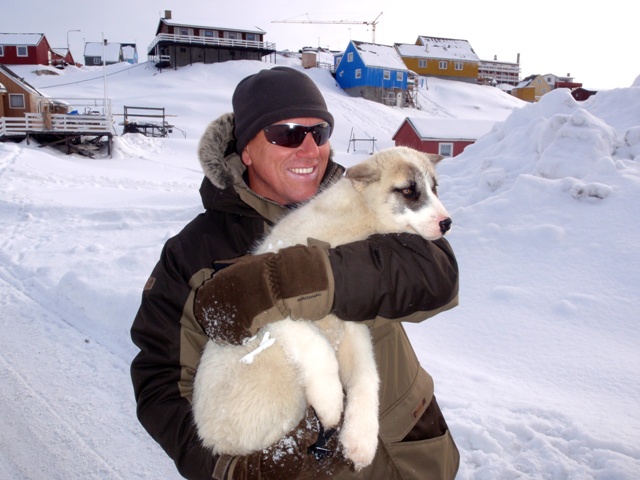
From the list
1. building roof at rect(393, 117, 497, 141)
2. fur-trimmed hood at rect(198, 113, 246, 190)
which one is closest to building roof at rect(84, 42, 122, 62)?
building roof at rect(393, 117, 497, 141)

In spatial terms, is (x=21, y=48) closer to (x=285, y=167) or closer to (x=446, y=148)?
(x=446, y=148)

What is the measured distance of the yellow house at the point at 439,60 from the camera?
66.0 m

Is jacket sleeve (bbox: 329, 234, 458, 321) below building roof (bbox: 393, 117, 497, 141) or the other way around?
the other way around

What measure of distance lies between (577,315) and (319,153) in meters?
4.11

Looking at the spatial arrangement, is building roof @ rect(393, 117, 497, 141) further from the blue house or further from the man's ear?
the man's ear

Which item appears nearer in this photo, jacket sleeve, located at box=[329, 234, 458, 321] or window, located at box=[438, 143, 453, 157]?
jacket sleeve, located at box=[329, 234, 458, 321]

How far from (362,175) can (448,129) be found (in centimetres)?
2720

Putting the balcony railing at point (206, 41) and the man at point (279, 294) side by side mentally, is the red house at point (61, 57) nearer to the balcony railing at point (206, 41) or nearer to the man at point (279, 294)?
the balcony railing at point (206, 41)

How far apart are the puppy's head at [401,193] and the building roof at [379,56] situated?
5398 centimetres

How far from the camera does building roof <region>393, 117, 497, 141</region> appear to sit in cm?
2763

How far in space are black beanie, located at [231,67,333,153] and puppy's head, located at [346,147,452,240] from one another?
424mm

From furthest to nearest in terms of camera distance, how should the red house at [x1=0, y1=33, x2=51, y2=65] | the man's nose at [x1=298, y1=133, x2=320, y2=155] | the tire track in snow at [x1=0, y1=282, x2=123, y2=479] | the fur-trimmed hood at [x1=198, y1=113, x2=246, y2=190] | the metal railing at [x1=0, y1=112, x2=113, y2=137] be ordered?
the red house at [x1=0, y1=33, x2=51, y2=65], the metal railing at [x1=0, y1=112, x2=113, y2=137], the tire track in snow at [x1=0, y1=282, x2=123, y2=479], the man's nose at [x1=298, y1=133, x2=320, y2=155], the fur-trimmed hood at [x1=198, y1=113, x2=246, y2=190]

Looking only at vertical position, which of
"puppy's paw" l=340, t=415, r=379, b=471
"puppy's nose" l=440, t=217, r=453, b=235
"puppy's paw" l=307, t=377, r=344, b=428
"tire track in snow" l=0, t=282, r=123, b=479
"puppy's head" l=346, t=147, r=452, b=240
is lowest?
"tire track in snow" l=0, t=282, r=123, b=479

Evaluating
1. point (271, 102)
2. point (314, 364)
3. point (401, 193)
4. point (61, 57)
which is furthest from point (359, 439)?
point (61, 57)
